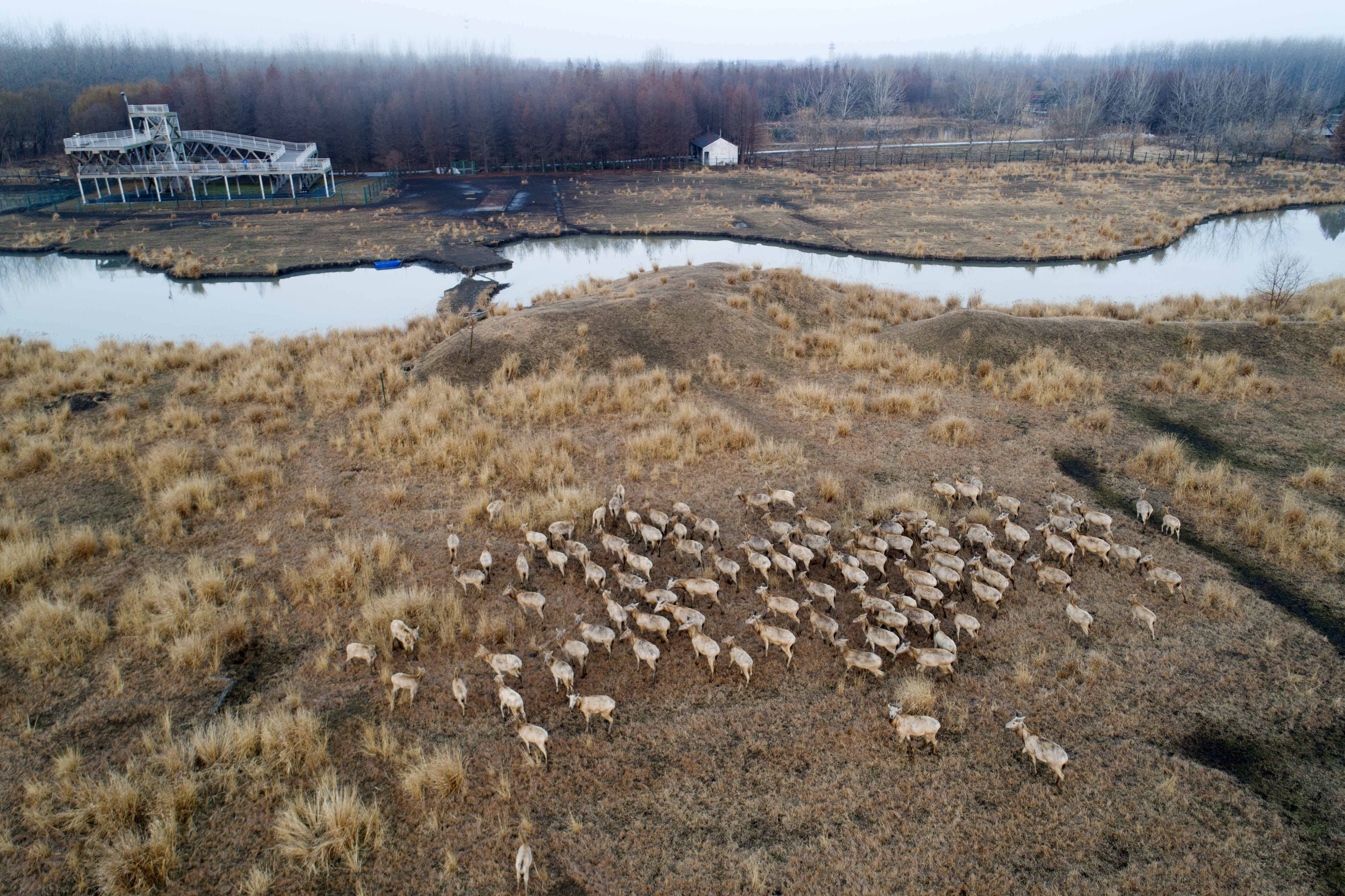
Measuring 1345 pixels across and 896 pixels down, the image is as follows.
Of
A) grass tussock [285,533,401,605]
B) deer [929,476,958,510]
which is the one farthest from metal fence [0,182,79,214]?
deer [929,476,958,510]

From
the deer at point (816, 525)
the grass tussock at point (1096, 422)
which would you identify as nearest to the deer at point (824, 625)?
the deer at point (816, 525)

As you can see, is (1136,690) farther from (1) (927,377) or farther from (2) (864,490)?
(1) (927,377)

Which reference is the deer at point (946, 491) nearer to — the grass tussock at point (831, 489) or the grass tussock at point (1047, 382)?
the grass tussock at point (831, 489)

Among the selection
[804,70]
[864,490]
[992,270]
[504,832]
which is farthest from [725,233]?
[804,70]

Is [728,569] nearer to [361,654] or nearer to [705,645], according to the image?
[705,645]

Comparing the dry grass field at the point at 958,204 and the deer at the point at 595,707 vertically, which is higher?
the dry grass field at the point at 958,204

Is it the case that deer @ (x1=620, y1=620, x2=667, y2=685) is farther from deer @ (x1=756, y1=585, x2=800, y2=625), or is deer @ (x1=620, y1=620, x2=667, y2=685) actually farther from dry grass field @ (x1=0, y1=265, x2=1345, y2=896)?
deer @ (x1=756, y1=585, x2=800, y2=625)

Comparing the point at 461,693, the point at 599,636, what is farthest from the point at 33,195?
the point at 599,636
